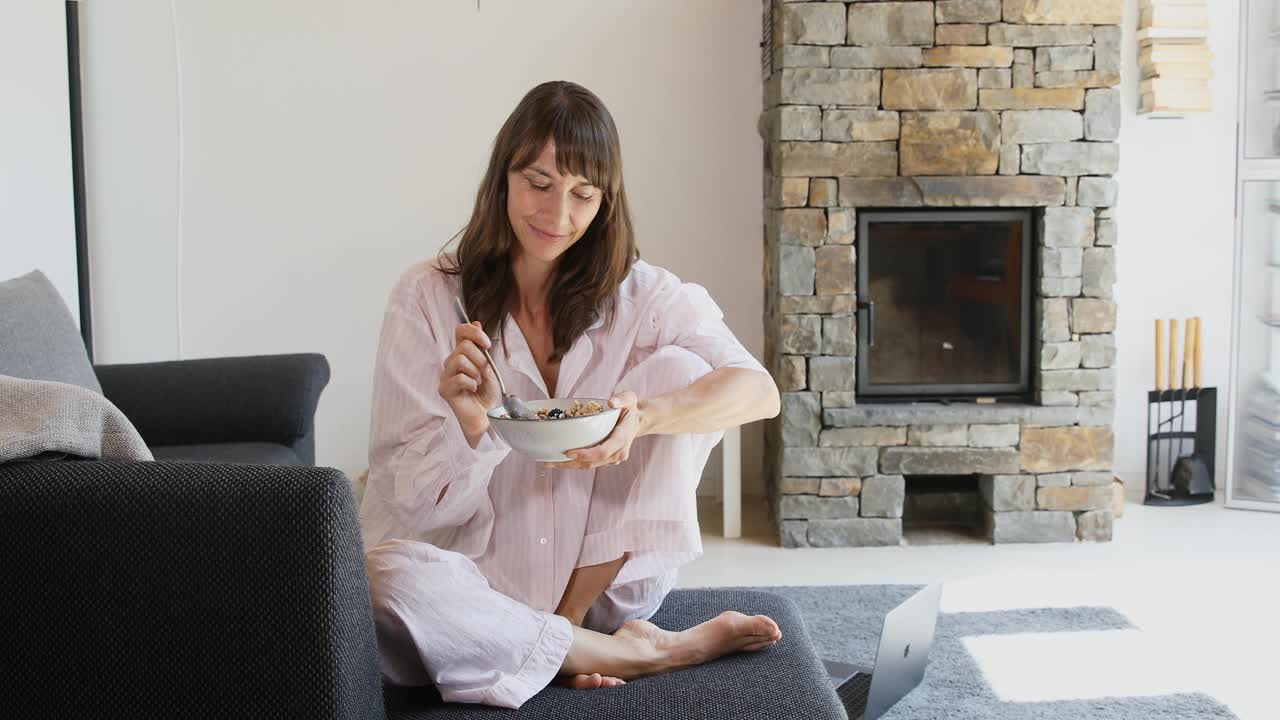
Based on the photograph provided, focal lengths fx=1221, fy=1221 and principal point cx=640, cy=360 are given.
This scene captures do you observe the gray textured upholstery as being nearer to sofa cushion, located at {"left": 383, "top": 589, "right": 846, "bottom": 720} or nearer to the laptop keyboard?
sofa cushion, located at {"left": 383, "top": 589, "right": 846, "bottom": 720}

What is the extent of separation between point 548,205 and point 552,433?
0.43 meters

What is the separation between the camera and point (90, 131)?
3.86 metres

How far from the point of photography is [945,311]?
11.9ft

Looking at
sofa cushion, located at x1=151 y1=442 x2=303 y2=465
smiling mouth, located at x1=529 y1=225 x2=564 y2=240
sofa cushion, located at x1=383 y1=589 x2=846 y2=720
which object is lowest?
sofa cushion, located at x1=383 y1=589 x2=846 y2=720

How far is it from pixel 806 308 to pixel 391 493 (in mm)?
1934

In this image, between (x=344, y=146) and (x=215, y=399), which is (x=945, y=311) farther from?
(x=215, y=399)

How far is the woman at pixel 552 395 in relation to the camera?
62.6 inches

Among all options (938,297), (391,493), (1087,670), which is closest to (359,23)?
(938,297)

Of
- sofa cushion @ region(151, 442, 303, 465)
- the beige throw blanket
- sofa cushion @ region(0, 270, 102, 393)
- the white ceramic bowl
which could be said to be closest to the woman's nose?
the white ceramic bowl

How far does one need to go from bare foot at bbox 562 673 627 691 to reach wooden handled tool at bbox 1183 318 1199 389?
116 inches

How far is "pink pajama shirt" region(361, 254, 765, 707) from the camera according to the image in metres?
1.56

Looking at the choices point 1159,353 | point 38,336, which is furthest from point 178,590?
point 1159,353

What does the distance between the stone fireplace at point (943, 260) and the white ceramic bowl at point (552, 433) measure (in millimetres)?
1985

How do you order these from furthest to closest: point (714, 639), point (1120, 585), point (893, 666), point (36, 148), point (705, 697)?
point (36, 148)
point (1120, 585)
point (893, 666)
point (714, 639)
point (705, 697)
